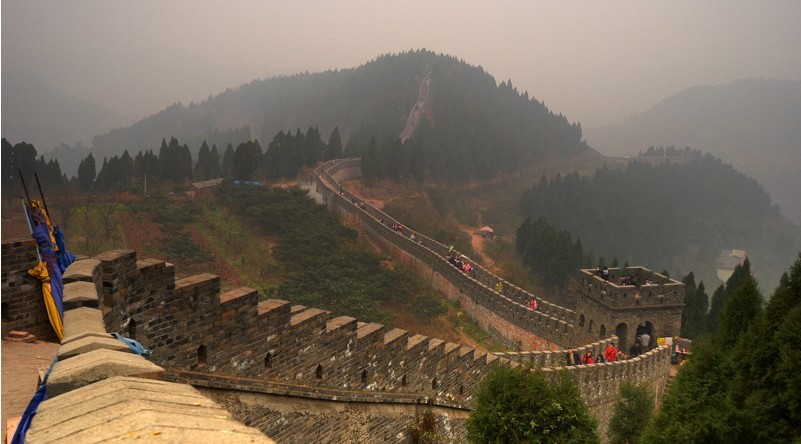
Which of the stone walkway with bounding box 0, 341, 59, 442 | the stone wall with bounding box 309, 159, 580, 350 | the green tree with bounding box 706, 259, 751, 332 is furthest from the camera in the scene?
the green tree with bounding box 706, 259, 751, 332

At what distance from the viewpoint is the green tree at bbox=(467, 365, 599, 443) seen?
10.5 metres

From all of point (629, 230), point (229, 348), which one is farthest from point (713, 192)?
point (229, 348)

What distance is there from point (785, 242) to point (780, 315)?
12342 centimetres

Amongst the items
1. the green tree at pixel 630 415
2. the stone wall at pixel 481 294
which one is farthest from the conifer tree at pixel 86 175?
the green tree at pixel 630 415

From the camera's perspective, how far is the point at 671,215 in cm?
10294

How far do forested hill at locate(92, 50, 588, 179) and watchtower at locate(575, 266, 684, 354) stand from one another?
52372 millimetres

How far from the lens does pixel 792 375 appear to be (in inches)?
429

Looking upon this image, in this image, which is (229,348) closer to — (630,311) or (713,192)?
(630,311)

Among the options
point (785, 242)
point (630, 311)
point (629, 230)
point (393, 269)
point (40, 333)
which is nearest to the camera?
point (40, 333)

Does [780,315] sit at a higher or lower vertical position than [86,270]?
lower

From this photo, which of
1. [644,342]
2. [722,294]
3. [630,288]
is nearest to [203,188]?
[630,288]

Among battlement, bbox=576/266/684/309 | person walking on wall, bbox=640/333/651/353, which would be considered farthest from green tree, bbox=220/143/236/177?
person walking on wall, bbox=640/333/651/353

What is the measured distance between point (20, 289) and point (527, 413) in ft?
26.1

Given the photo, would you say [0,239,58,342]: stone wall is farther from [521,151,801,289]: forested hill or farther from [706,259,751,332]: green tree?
[521,151,801,289]: forested hill
